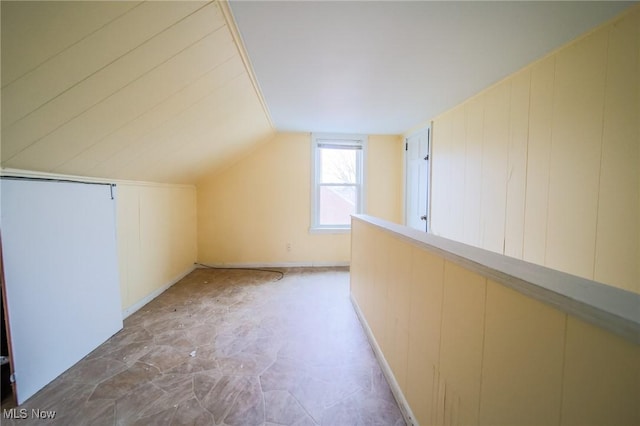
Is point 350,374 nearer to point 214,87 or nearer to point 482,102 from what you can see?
point 214,87

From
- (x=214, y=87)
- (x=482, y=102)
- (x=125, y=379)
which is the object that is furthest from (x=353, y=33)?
(x=125, y=379)

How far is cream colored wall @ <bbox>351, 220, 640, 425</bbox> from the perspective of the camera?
479 millimetres

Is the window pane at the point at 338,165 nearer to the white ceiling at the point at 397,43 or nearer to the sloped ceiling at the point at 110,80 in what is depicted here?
the white ceiling at the point at 397,43

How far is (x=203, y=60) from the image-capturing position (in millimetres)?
1515

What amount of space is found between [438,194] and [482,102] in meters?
1.13

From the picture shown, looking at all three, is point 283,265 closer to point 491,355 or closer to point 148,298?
point 148,298

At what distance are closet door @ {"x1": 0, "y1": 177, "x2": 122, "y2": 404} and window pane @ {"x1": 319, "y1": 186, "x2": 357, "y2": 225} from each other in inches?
109

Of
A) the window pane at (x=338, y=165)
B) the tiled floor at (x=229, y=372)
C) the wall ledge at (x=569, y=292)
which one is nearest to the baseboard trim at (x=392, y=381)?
the tiled floor at (x=229, y=372)

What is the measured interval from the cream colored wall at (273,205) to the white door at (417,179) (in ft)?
0.84

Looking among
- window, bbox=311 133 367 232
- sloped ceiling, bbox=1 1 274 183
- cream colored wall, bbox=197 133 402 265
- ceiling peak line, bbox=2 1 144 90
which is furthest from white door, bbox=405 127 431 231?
ceiling peak line, bbox=2 1 144 90

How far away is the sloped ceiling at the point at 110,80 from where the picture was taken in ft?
3.08

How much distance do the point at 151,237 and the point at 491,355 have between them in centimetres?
316

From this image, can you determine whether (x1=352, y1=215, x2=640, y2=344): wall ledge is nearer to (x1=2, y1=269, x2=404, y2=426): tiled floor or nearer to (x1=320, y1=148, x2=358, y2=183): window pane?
(x1=2, y1=269, x2=404, y2=426): tiled floor

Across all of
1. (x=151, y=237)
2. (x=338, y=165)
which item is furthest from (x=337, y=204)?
(x=151, y=237)
